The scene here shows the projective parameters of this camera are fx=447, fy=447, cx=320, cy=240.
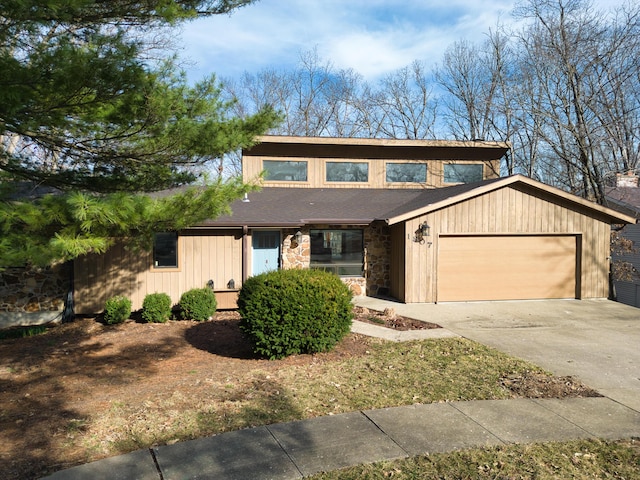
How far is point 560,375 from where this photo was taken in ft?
22.4

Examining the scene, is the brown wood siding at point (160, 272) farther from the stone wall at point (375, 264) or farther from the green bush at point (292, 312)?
the green bush at point (292, 312)

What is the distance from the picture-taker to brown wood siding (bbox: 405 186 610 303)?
43.1 feet

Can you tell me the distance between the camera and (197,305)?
37.0 ft

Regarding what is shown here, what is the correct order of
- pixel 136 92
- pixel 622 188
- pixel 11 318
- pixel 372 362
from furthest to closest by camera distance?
pixel 622 188, pixel 11 318, pixel 372 362, pixel 136 92

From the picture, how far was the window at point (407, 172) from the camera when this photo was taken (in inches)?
658

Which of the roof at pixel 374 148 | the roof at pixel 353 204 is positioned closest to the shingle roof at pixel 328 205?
the roof at pixel 353 204

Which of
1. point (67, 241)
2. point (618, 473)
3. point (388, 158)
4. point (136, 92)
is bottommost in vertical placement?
point (618, 473)

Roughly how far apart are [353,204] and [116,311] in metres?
7.88

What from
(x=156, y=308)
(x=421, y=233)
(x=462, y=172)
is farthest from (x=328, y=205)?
(x=156, y=308)

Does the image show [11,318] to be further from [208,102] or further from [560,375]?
[560,375]

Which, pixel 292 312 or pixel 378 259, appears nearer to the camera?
pixel 292 312

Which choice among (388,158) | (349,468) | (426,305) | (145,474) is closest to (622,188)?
(388,158)

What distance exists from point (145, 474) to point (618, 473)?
4.20m

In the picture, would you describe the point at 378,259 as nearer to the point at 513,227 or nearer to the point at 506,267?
the point at 506,267
